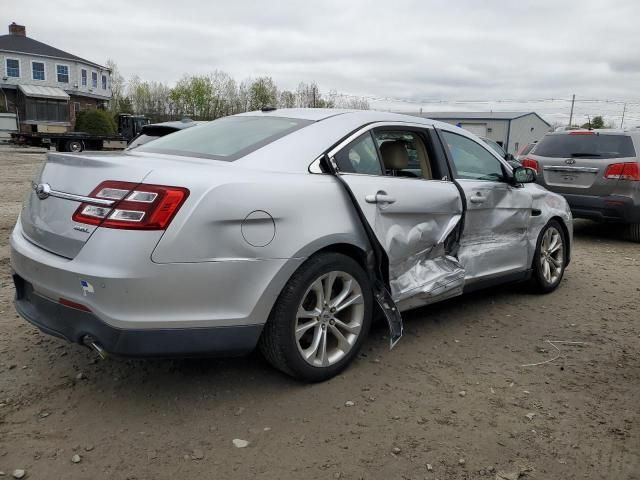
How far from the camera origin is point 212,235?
106 inches

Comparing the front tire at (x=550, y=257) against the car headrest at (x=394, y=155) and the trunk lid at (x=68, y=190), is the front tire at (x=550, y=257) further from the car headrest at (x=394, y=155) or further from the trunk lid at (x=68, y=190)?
the trunk lid at (x=68, y=190)

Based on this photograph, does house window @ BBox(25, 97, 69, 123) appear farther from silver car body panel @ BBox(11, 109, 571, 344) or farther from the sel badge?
the sel badge

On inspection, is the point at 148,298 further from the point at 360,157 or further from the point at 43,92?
the point at 43,92

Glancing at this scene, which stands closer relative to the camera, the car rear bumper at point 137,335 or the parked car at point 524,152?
the car rear bumper at point 137,335

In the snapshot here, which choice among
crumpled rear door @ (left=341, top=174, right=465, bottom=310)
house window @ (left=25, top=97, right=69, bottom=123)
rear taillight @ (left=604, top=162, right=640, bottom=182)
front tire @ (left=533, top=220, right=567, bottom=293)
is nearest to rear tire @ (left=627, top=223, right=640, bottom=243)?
rear taillight @ (left=604, top=162, right=640, bottom=182)

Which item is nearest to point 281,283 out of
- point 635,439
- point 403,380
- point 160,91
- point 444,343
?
point 403,380

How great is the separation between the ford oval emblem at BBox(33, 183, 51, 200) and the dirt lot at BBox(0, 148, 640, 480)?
1.08 metres

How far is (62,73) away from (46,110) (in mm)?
5974

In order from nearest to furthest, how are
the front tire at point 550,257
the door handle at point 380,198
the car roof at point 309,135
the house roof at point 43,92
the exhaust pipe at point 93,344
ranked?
the exhaust pipe at point 93,344, the car roof at point 309,135, the door handle at point 380,198, the front tire at point 550,257, the house roof at point 43,92

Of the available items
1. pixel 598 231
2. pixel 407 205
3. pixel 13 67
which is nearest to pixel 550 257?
pixel 407 205

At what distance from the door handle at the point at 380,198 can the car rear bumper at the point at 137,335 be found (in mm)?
1058

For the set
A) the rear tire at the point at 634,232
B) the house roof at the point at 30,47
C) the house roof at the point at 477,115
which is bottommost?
the rear tire at the point at 634,232

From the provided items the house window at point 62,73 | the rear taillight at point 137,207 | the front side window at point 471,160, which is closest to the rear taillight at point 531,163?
the front side window at point 471,160

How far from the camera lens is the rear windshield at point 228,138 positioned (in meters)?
3.29
